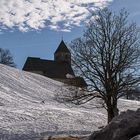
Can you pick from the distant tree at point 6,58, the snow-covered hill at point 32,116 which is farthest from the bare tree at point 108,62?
the distant tree at point 6,58

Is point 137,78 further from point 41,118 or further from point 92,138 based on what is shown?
point 92,138

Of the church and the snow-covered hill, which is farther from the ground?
the church

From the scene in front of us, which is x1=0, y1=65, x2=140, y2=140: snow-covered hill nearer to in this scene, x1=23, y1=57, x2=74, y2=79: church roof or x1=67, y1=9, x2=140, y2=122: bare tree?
x1=67, y1=9, x2=140, y2=122: bare tree

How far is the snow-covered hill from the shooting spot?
22.8 metres

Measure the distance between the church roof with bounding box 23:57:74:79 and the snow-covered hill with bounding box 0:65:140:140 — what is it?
49.1 m

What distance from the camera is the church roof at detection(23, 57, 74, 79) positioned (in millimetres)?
97938

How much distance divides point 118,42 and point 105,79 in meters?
3.74

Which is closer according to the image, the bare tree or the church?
the bare tree

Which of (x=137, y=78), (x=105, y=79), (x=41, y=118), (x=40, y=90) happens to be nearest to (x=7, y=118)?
(x=41, y=118)

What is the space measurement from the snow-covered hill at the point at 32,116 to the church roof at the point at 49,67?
4906 centimetres

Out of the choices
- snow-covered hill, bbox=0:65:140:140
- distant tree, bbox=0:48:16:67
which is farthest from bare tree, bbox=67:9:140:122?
distant tree, bbox=0:48:16:67

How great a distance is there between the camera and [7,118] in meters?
25.5

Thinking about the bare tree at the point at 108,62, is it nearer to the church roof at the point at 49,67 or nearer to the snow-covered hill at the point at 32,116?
the snow-covered hill at the point at 32,116

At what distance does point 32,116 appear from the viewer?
27.5 meters
